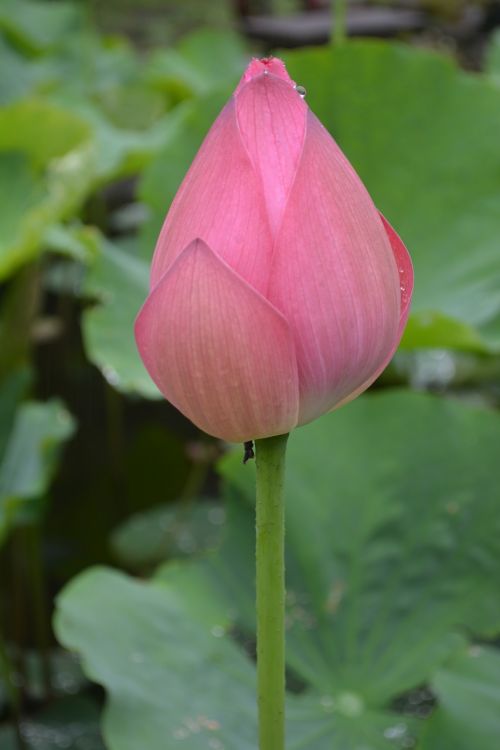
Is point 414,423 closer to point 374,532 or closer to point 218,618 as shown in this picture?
point 374,532

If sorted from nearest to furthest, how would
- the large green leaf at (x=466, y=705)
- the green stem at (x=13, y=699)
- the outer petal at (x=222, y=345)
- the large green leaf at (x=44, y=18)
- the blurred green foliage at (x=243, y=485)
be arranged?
the outer petal at (x=222, y=345), the large green leaf at (x=466, y=705), the blurred green foliage at (x=243, y=485), the green stem at (x=13, y=699), the large green leaf at (x=44, y=18)

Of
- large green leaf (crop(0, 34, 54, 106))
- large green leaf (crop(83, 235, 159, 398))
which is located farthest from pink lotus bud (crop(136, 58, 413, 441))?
large green leaf (crop(0, 34, 54, 106))

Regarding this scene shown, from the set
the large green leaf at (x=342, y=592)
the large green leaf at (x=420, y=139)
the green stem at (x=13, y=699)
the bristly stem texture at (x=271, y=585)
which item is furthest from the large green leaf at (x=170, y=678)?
the large green leaf at (x=420, y=139)

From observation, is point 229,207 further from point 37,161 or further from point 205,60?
point 205,60

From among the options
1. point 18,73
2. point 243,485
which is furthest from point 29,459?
point 18,73

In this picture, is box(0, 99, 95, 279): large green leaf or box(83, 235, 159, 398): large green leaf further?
box(0, 99, 95, 279): large green leaf

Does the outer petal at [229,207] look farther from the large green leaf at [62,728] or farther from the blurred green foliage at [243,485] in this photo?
the large green leaf at [62,728]

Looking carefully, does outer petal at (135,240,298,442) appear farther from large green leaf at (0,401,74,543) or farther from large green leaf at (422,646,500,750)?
large green leaf at (0,401,74,543)
